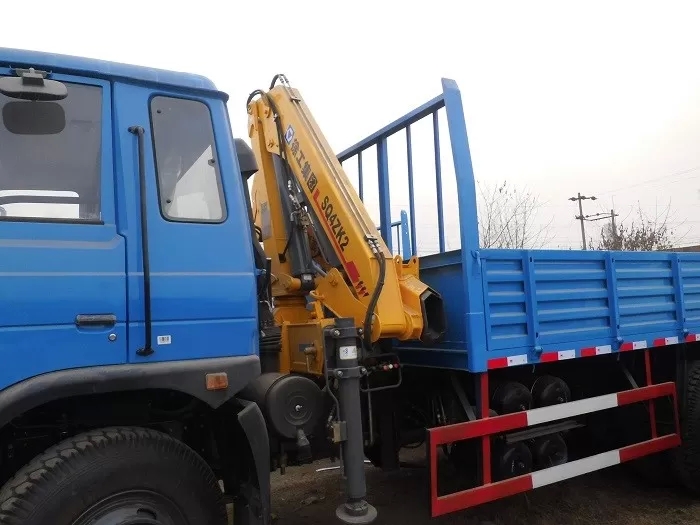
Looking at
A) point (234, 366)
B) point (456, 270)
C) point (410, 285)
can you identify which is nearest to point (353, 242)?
point (410, 285)

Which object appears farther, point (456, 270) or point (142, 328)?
point (456, 270)

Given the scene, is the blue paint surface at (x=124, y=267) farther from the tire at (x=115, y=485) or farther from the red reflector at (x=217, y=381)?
the tire at (x=115, y=485)

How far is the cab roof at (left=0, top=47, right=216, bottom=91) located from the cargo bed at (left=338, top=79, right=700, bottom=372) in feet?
5.20

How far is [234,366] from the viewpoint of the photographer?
272cm

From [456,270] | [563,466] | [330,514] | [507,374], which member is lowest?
[330,514]

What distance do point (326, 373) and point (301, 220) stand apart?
120 centimetres

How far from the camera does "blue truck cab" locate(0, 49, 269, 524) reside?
2316 mm

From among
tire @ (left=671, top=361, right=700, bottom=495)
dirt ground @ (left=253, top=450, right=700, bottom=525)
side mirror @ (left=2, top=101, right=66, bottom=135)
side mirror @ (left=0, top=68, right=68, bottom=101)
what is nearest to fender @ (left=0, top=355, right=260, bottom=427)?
side mirror @ (left=2, top=101, right=66, bottom=135)

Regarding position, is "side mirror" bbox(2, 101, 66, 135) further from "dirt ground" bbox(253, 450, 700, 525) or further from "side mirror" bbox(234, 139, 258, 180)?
"dirt ground" bbox(253, 450, 700, 525)

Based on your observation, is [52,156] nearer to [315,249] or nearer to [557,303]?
[315,249]

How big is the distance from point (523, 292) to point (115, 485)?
8.41 feet

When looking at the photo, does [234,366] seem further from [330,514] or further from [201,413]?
[330,514]

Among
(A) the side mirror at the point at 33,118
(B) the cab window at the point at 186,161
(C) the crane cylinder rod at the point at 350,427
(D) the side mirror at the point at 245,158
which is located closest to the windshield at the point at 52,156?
(A) the side mirror at the point at 33,118

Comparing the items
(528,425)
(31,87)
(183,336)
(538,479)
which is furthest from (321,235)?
(538,479)
